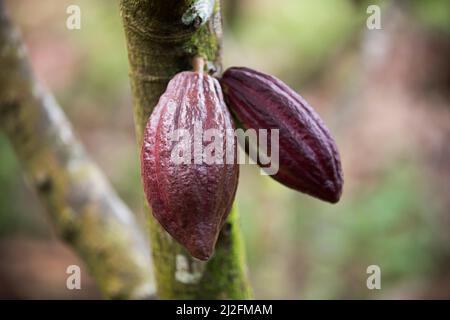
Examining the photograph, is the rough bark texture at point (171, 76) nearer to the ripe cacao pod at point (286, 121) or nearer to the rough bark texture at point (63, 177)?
the ripe cacao pod at point (286, 121)

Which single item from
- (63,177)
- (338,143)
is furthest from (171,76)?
(338,143)

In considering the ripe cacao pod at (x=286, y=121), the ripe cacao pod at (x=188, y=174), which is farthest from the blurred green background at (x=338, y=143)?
the ripe cacao pod at (x=188, y=174)

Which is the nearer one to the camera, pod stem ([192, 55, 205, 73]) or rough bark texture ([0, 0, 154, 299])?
pod stem ([192, 55, 205, 73])

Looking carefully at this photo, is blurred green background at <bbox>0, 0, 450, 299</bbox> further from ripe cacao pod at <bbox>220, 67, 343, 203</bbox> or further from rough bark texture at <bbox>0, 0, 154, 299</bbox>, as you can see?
ripe cacao pod at <bbox>220, 67, 343, 203</bbox>

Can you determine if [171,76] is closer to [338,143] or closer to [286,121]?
[286,121]

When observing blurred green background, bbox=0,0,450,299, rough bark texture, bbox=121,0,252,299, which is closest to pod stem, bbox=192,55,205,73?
rough bark texture, bbox=121,0,252,299
